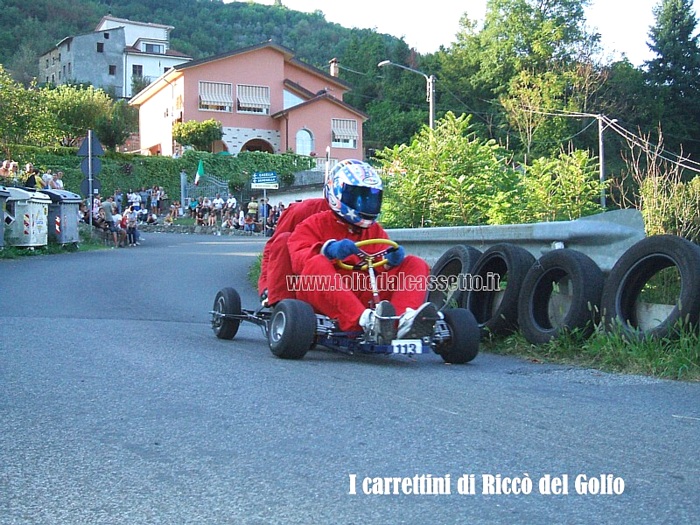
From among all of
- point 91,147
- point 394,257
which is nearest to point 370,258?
point 394,257

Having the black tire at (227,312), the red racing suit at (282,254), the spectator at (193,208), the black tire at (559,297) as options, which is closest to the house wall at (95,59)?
the spectator at (193,208)

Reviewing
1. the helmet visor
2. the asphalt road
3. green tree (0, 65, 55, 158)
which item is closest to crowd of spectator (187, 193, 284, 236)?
green tree (0, 65, 55, 158)

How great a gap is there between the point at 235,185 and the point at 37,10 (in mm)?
87693

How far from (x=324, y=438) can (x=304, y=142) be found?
56838 mm

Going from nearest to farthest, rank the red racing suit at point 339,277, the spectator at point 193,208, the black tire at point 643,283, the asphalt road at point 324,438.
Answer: the asphalt road at point 324,438
the black tire at point 643,283
the red racing suit at point 339,277
the spectator at point 193,208

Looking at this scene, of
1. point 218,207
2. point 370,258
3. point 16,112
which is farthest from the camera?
point 218,207

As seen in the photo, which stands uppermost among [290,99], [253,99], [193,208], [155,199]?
[290,99]

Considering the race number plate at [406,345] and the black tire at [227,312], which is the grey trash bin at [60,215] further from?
the race number plate at [406,345]

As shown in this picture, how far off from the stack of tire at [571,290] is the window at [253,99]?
52463 mm

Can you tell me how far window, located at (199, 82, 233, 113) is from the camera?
58812mm

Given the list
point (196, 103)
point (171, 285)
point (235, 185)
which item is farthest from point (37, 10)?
point (171, 285)

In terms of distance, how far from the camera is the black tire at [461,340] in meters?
7.01

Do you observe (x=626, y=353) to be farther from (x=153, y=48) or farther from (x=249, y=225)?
(x=153, y=48)

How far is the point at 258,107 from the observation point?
60.5 meters
